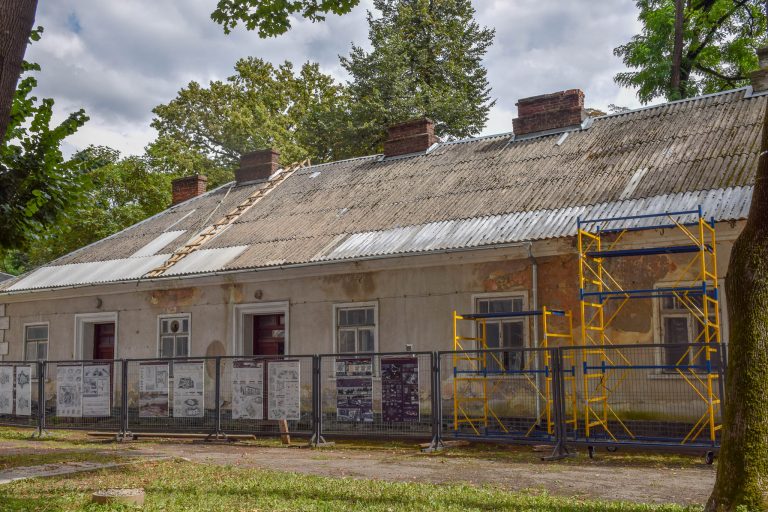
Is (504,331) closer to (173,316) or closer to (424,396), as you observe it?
(424,396)

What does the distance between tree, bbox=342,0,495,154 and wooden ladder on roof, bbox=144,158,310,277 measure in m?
8.82

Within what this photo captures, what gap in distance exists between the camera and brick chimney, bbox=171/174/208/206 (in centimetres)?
2663

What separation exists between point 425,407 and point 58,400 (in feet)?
25.8

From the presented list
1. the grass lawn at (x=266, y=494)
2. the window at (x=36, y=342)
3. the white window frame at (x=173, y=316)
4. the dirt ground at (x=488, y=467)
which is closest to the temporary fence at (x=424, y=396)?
the dirt ground at (x=488, y=467)

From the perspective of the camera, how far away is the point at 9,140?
14.7 metres

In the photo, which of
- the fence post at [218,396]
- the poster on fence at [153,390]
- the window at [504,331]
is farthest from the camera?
the poster on fence at [153,390]

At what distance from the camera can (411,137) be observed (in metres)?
21.6

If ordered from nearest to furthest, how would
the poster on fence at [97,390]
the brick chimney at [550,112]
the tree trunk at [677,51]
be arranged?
the poster on fence at [97,390] → the brick chimney at [550,112] → the tree trunk at [677,51]

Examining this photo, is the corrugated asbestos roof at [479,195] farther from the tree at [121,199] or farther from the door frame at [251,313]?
the tree at [121,199]

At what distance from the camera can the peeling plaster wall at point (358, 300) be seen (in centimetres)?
1378

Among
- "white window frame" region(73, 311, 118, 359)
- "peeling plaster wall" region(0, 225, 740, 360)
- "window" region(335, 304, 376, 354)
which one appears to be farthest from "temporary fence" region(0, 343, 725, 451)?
"white window frame" region(73, 311, 118, 359)

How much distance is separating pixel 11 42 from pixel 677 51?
2527cm

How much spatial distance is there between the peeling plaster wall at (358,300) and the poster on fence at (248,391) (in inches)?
96.8

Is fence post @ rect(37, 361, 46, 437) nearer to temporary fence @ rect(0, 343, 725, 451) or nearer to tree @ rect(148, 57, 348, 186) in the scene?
temporary fence @ rect(0, 343, 725, 451)
